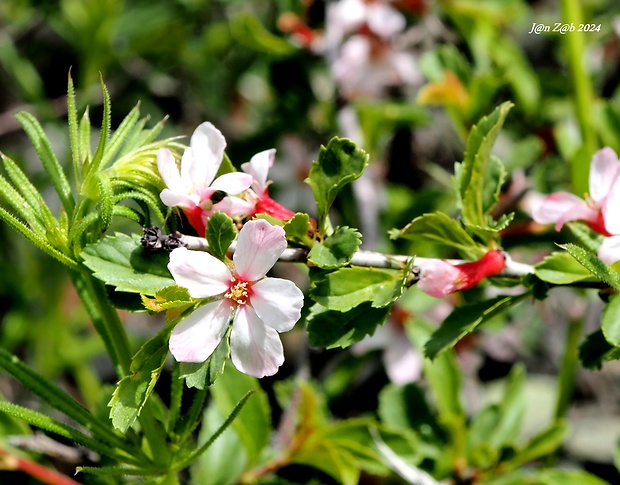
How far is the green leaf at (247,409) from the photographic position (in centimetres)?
131

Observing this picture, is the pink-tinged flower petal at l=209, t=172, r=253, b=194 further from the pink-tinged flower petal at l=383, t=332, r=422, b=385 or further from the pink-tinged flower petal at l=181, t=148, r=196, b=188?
the pink-tinged flower petal at l=383, t=332, r=422, b=385

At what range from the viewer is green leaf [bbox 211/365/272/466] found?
1314mm

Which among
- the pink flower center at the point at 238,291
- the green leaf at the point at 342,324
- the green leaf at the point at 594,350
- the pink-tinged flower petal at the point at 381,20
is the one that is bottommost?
the green leaf at the point at 594,350

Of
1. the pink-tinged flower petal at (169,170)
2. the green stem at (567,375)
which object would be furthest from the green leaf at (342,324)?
the green stem at (567,375)

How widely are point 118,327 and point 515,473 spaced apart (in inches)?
33.1

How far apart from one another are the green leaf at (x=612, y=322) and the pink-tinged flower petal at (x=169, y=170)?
0.54 metres

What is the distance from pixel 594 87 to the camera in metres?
2.21

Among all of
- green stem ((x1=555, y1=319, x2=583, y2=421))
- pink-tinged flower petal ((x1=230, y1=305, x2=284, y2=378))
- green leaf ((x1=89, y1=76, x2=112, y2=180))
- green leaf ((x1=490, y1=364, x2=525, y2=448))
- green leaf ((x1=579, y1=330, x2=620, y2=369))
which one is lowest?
green stem ((x1=555, y1=319, x2=583, y2=421))

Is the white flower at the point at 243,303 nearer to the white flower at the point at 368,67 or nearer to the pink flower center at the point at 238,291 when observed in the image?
the pink flower center at the point at 238,291

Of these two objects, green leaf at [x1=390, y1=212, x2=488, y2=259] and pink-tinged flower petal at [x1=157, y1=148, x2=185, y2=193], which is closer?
pink-tinged flower petal at [x1=157, y1=148, x2=185, y2=193]

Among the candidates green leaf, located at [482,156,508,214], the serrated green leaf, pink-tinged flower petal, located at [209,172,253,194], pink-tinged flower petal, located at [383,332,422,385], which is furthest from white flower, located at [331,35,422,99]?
the serrated green leaf

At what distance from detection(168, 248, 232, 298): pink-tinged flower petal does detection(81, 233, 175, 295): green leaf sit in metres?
0.05

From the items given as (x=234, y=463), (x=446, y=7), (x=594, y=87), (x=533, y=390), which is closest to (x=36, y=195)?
(x=234, y=463)

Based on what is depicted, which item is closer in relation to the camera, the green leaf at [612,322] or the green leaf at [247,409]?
the green leaf at [612,322]
